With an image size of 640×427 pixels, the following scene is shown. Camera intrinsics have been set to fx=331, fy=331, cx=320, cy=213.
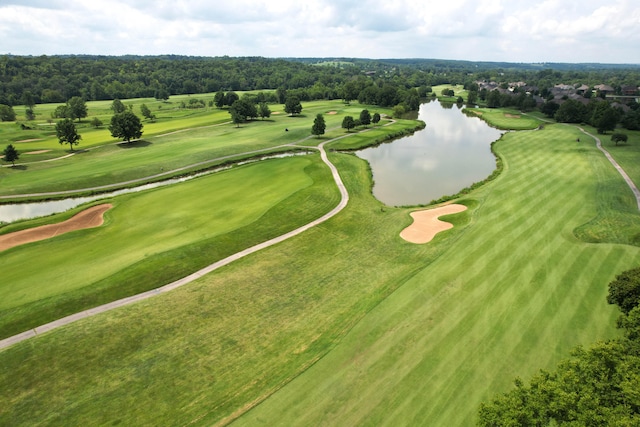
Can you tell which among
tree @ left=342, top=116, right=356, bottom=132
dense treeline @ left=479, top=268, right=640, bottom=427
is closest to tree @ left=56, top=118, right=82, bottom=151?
tree @ left=342, top=116, right=356, bottom=132

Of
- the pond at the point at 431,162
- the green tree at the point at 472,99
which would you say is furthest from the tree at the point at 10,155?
the green tree at the point at 472,99

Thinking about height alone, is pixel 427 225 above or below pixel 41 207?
below

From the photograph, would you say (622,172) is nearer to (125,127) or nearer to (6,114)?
(125,127)

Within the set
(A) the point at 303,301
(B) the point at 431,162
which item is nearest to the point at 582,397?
(A) the point at 303,301

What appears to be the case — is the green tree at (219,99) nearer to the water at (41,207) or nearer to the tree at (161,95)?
the tree at (161,95)

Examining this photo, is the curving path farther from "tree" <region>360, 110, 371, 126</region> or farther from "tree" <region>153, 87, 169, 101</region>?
"tree" <region>153, 87, 169, 101</region>

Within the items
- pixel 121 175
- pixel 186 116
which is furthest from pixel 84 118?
pixel 121 175
